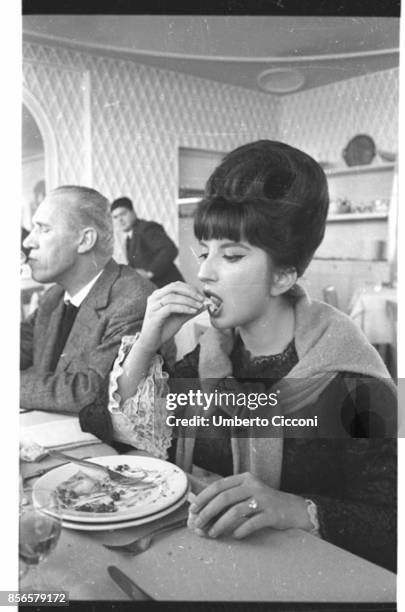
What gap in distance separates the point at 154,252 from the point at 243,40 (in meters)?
0.47

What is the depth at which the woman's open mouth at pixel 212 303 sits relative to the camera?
4.34 ft

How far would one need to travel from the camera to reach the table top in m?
1.22

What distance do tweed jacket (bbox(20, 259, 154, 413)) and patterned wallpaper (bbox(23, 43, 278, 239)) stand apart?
162mm

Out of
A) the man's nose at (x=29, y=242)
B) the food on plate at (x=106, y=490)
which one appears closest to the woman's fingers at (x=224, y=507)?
the food on plate at (x=106, y=490)

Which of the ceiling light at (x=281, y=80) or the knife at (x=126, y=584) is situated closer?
the knife at (x=126, y=584)

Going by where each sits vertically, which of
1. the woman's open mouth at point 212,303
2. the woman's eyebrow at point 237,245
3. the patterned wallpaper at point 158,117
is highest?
the patterned wallpaper at point 158,117

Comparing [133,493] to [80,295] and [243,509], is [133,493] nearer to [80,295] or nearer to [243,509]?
[243,509]

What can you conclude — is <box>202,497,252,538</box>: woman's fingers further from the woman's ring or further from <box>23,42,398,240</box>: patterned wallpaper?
<box>23,42,398,240</box>: patterned wallpaper

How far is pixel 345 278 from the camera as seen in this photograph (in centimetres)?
131

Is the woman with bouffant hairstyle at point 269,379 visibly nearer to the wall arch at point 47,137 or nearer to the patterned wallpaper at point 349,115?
the patterned wallpaper at point 349,115

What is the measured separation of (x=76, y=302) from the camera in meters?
1.37

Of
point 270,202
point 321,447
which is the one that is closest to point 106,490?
point 321,447

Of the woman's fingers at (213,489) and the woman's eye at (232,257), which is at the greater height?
the woman's eye at (232,257)

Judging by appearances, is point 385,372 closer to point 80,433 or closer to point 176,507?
point 176,507
